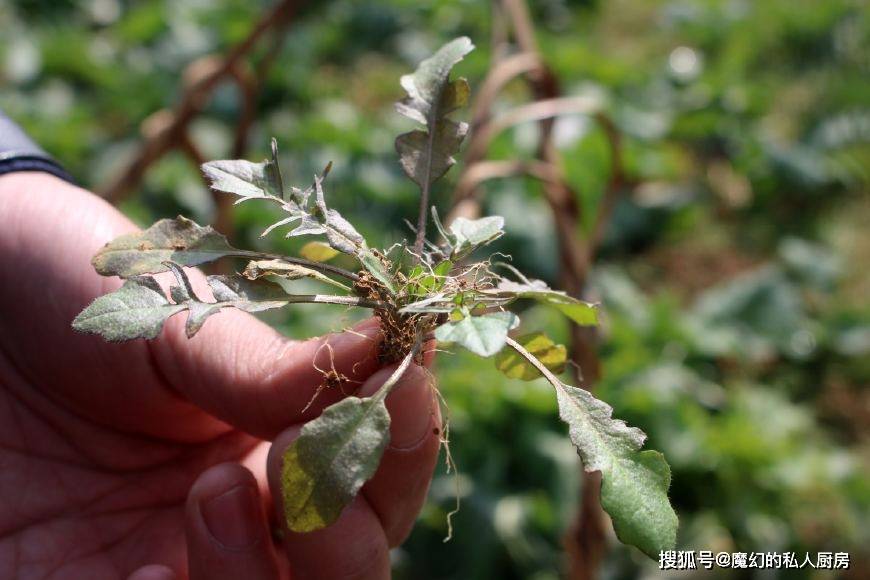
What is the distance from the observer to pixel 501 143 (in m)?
3.04

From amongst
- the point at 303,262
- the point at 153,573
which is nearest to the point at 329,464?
the point at 303,262

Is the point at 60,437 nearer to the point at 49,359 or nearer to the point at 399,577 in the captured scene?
the point at 49,359

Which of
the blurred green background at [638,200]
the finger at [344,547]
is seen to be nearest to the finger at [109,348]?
the finger at [344,547]

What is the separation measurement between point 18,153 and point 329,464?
2.71 ft

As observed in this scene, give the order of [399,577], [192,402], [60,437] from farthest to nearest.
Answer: [399,577] < [60,437] < [192,402]

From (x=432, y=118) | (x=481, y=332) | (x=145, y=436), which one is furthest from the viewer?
(x=145, y=436)

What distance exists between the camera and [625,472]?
0.71 meters

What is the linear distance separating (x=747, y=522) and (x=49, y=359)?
67.3 inches

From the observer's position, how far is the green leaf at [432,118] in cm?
88

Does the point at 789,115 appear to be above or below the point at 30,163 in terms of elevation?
below

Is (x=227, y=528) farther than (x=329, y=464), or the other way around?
(x=227, y=528)

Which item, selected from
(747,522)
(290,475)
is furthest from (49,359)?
(747,522)

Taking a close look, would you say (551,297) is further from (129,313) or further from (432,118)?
(129,313)

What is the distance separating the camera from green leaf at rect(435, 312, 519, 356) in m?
0.64
